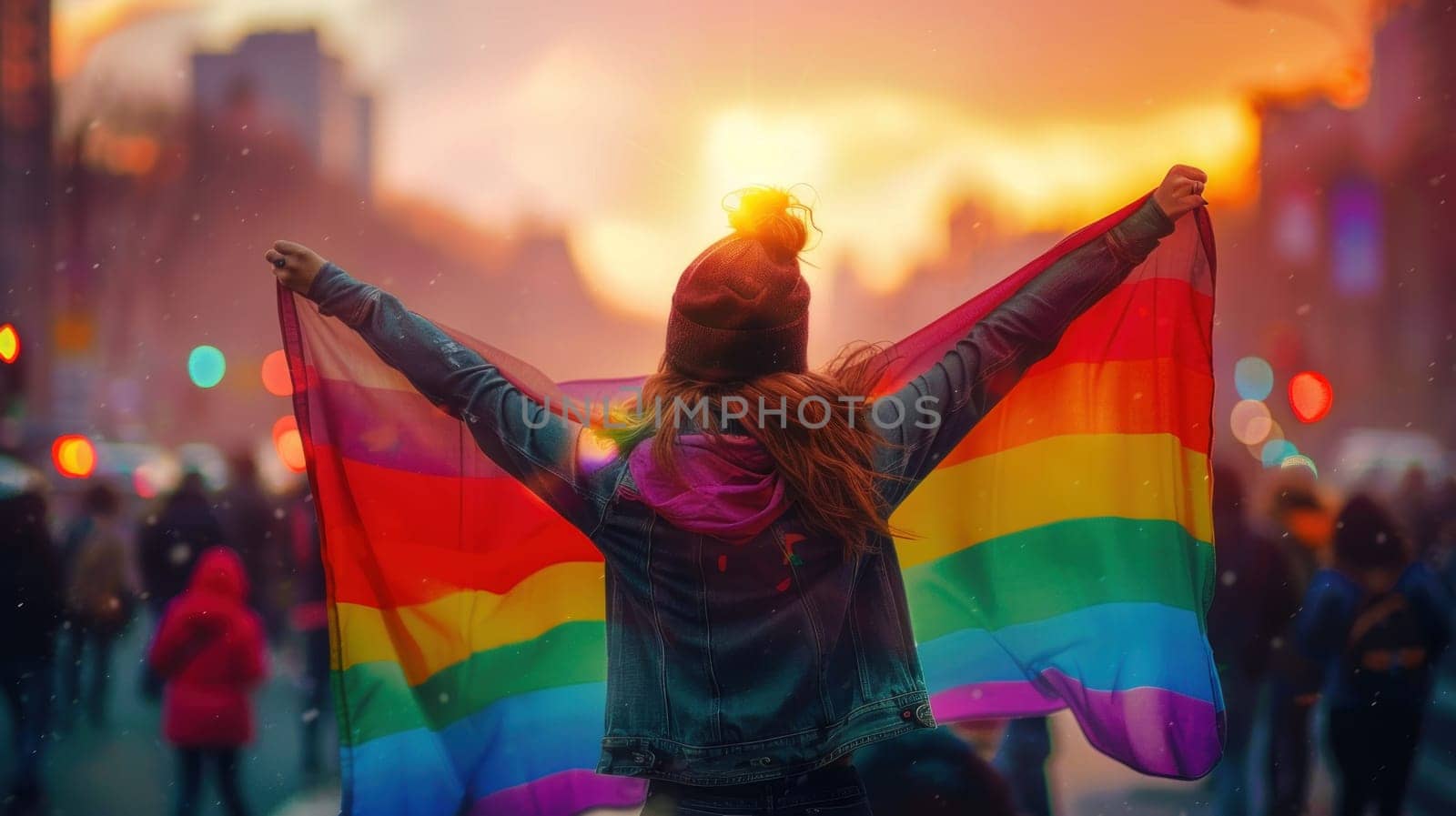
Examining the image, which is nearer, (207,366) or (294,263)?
(294,263)

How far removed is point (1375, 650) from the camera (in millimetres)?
3490

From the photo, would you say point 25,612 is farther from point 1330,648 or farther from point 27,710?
point 1330,648

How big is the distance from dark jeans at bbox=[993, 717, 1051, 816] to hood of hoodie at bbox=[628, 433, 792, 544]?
6.92 feet

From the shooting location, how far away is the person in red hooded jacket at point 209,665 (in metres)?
3.46

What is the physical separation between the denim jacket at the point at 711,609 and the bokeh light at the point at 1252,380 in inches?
323

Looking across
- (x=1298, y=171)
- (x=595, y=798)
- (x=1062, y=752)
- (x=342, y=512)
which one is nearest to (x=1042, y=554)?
(x=595, y=798)

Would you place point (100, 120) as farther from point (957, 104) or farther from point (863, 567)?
point (863, 567)

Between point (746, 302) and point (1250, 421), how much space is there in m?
9.03

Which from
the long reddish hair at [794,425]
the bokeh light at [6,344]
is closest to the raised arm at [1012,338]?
the long reddish hair at [794,425]

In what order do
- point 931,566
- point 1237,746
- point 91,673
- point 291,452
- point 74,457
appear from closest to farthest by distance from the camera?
point 931,566
point 1237,746
point 91,673
point 291,452
point 74,457

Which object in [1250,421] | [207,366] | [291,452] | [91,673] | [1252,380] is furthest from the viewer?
[207,366]

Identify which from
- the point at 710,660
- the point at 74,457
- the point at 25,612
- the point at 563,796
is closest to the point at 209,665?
the point at 25,612

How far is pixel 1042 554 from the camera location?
2.46 m

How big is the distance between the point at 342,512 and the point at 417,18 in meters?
2.92
